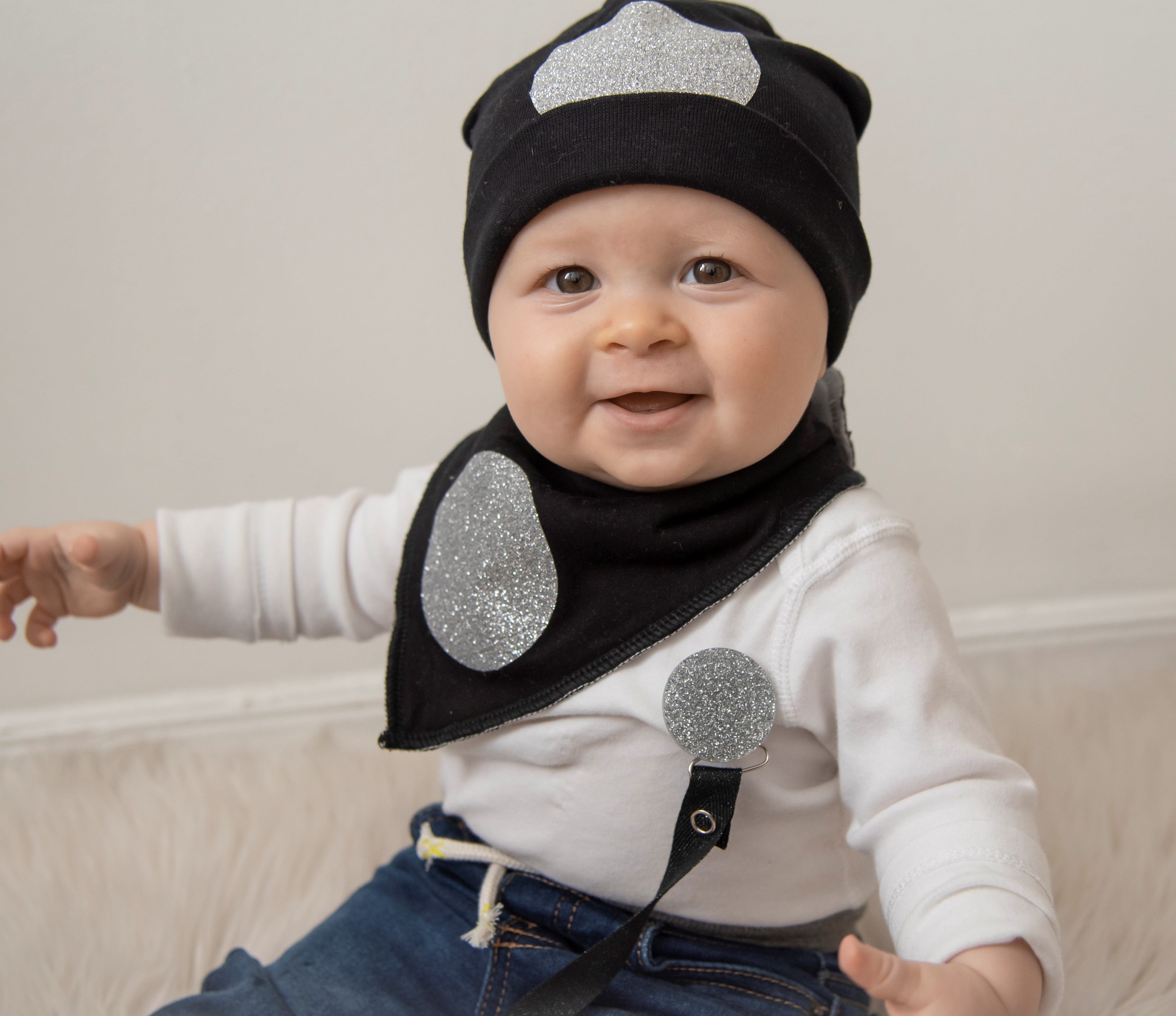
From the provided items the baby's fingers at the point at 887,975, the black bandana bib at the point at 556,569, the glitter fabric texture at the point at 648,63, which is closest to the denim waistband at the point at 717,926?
the black bandana bib at the point at 556,569

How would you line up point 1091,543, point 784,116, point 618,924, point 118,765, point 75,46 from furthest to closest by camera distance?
1. point 1091,543
2. point 118,765
3. point 75,46
4. point 618,924
5. point 784,116


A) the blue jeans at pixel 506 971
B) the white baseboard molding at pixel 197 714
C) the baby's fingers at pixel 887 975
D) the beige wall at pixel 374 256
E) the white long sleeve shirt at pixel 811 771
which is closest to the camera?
the baby's fingers at pixel 887 975

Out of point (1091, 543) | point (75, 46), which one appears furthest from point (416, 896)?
point (1091, 543)

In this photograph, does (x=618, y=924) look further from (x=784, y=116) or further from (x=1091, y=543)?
(x=1091, y=543)

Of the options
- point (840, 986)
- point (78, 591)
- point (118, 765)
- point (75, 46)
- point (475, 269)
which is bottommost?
point (118, 765)

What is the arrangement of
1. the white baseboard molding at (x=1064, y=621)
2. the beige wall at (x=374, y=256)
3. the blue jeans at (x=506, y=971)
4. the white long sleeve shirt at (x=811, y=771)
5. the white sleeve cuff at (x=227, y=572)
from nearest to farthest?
the white long sleeve shirt at (x=811, y=771)
the blue jeans at (x=506, y=971)
the white sleeve cuff at (x=227, y=572)
the beige wall at (x=374, y=256)
the white baseboard molding at (x=1064, y=621)

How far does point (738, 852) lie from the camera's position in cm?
72

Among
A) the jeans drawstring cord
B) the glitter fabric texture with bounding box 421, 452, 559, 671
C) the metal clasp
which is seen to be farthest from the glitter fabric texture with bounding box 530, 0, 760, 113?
the jeans drawstring cord

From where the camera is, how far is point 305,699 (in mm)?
1311

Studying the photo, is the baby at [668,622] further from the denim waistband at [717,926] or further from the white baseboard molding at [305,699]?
the white baseboard molding at [305,699]

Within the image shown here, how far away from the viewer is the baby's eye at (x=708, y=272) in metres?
0.63

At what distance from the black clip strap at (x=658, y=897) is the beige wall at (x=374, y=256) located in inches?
25.7

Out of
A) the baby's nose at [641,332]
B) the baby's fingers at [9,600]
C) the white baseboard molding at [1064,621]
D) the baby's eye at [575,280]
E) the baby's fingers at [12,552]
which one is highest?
the baby's eye at [575,280]

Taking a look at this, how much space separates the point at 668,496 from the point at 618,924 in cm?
30
